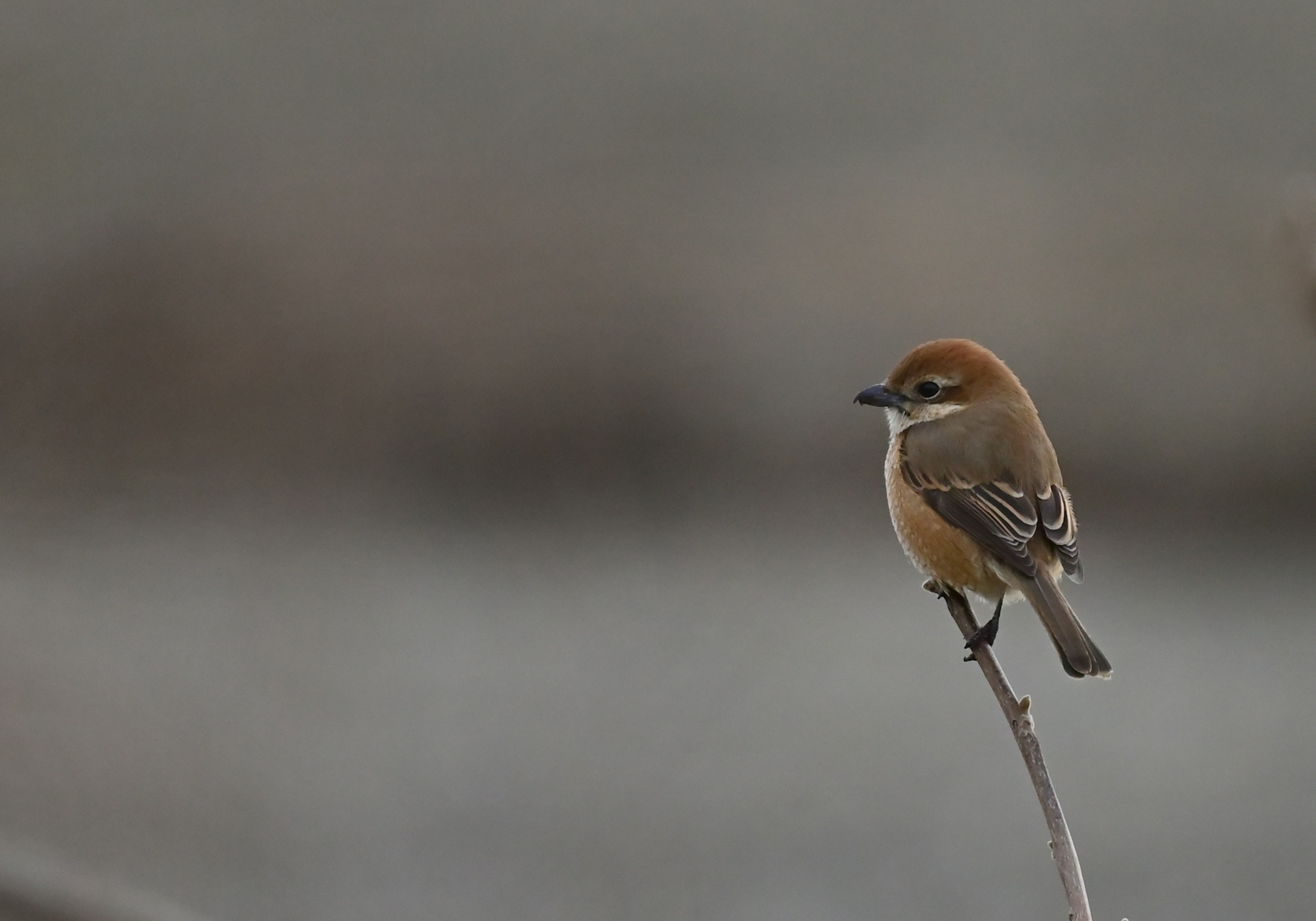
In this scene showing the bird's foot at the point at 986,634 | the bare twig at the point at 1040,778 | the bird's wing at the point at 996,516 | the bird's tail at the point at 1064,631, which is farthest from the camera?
the bird's wing at the point at 996,516

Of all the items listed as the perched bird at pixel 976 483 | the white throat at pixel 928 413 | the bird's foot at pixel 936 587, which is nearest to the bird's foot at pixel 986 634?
the perched bird at pixel 976 483

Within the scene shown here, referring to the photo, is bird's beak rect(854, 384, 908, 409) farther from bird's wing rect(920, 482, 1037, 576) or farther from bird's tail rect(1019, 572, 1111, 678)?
bird's tail rect(1019, 572, 1111, 678)

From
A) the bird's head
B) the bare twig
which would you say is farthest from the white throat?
the bare twig

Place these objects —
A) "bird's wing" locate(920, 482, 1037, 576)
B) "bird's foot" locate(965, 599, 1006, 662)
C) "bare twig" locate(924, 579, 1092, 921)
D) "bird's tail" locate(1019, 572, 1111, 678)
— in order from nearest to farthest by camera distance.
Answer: "bare twig" locate(924, 579, 1092, 921) < "bird's foot" locate(965, 599, 1006, 662) < "bird's tail" locate(1019, 572, 1111, 678) < "bird's wing" locate(920, 482, 1037, 576)

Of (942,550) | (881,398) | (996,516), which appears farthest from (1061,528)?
(881,398)

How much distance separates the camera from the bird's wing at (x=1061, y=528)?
335 cm

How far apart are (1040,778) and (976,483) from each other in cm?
158

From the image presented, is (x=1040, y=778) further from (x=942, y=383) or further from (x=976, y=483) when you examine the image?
(x=942, y=383)

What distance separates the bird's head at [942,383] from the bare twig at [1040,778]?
3.00ft

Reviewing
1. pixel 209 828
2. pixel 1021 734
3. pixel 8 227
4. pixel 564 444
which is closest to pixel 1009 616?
pixel 564 444

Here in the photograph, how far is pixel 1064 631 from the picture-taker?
311 centimetres

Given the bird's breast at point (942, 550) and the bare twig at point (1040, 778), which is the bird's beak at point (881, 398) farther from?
the bare twig at point (1040, 778)

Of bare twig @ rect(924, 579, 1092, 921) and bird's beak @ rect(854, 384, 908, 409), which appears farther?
bird's beak @ rect(854, 384, 908, 409)

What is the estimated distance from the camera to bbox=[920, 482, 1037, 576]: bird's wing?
10.7 feet
